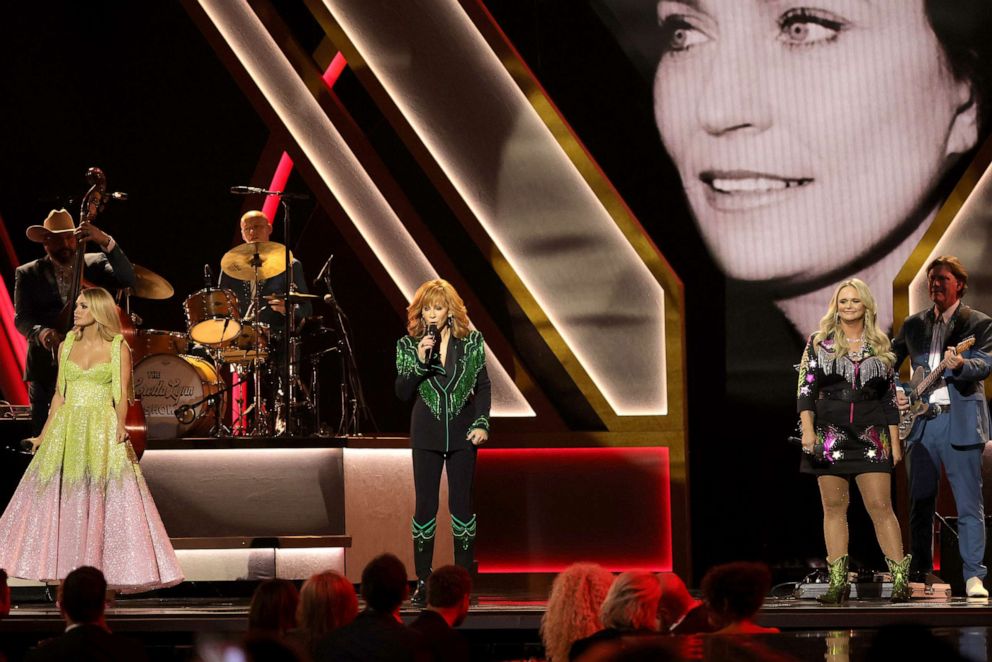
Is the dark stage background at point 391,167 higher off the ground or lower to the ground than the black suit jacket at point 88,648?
higher

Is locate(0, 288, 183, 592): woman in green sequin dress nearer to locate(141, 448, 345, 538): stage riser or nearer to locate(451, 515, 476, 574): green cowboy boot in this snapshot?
locate(141, 448, 345, 538): stage riser

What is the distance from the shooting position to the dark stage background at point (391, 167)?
9.06 meters

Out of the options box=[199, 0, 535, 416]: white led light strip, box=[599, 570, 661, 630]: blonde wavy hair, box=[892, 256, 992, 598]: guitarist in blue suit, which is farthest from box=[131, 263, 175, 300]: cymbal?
box=[599, 570, 661, 630]: blonde wavy hair

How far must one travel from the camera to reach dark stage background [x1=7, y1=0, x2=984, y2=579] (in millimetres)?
9062

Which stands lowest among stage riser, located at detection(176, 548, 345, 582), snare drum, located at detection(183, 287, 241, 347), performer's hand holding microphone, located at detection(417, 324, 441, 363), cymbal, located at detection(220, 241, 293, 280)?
stage riser, located at detection(176, 548, 345, 582)

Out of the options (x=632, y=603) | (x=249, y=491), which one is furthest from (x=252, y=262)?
(x=632, y=603)

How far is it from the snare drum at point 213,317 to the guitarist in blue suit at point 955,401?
4.40 metres

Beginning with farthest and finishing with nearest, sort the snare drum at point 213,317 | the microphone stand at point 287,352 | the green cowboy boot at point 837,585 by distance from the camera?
the snare drum at point 213,317 → the microphone stand at point 287,352 → the green cowboy boot at point 837,585

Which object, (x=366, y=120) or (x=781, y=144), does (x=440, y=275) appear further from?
(x=781, y=144)

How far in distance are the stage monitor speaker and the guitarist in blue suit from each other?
0.58 ft

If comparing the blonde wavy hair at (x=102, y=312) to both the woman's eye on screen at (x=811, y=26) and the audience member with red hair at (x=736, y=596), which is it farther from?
the woman's eye on screen at (x=811, y=26)

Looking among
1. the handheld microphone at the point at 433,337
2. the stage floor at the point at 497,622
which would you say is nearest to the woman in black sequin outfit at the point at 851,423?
the stage floor at the point at 497,622

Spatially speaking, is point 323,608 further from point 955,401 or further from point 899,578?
point 955,401

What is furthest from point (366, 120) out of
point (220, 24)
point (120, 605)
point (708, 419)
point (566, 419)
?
point (120, 605)
